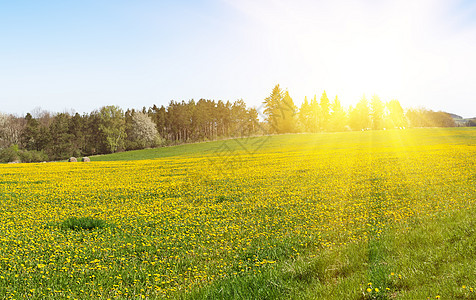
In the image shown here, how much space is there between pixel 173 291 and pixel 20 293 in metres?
2.81

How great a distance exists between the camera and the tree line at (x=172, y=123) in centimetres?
8450

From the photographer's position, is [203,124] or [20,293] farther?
[203,124]

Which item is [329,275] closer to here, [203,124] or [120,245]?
[120,245]

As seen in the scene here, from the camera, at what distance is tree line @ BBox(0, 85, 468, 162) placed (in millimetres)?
84500

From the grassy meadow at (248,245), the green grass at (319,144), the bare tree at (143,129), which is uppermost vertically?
the bare tree at (143,129)

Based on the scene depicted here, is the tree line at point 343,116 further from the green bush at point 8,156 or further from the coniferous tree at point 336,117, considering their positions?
the green bush at point 8,156

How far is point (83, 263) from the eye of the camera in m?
7.33

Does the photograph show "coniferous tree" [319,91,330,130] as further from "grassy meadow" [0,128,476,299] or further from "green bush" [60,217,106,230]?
"green bush" [60,217,106,230]

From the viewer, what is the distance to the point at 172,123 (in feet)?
393

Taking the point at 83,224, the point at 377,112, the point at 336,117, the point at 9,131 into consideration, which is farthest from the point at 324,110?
the point at 83,224

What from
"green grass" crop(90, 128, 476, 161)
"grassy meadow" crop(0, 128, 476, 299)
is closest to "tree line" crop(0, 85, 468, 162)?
"green grass" crop(90, 128, 476, 161)

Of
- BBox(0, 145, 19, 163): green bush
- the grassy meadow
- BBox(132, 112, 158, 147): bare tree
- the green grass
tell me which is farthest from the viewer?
BBox(132, 112, 158, 147): bare tree

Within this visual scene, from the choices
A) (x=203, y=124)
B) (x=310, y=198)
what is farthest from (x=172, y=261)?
(x=203, y=124)

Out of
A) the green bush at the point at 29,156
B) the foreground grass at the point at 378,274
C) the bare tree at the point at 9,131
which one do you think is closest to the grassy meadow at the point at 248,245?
the foreground grass at the point at 378,274
